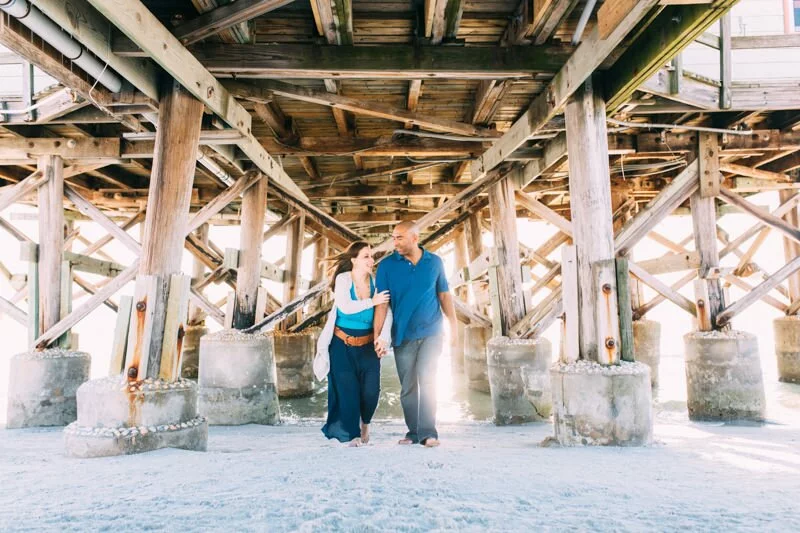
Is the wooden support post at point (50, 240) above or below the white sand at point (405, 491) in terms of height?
above

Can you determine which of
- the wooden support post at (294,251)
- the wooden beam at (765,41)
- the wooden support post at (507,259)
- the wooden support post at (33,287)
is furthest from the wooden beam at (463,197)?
the wooden support post at (33,287)

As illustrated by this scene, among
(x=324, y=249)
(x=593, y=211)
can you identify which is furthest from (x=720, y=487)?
(x=324, y=249)

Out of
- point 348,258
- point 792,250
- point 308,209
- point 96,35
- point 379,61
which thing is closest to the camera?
point 96,35

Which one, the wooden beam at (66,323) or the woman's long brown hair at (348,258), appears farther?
the wooden beam at (66,323)

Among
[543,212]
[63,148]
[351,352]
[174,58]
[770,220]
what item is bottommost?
[351,352]

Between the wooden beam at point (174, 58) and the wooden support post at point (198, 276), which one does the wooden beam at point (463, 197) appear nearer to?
the wooden beam at point (174, 58)

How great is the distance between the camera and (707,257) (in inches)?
282

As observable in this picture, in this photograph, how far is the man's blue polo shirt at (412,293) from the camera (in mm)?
3963

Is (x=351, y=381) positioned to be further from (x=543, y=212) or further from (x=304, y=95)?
(x=543, y=212)

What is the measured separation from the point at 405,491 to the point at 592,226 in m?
3.02

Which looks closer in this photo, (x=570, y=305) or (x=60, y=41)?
(x=60, y=41)

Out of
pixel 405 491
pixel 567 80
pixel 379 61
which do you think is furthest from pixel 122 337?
pixel 567 80

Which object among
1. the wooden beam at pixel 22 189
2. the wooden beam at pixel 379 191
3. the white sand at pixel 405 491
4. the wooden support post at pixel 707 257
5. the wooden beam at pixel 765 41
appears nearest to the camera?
the white sand at pixel 405 491

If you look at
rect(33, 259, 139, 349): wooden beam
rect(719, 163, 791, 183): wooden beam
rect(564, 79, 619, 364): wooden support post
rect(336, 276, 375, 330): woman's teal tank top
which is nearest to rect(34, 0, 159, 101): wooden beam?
rect(336, 276, 375, 330): woman's teal tank top
